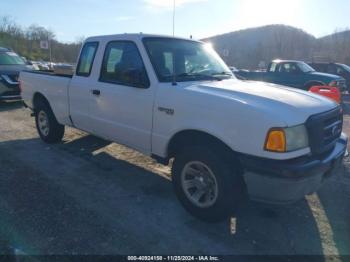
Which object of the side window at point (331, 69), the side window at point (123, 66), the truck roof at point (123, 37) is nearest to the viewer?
the side window at point (123, 66)

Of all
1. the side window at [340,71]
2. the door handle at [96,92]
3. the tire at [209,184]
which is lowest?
the tire at [209,184]

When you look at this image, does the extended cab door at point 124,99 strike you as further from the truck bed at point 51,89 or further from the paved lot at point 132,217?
the truck bed at point 51,89

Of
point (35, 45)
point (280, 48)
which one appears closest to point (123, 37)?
point (35, 45)

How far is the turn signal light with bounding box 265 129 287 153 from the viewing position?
2.79m

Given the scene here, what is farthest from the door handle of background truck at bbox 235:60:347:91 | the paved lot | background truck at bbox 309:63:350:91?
background truck at bbox 309:63:350:91

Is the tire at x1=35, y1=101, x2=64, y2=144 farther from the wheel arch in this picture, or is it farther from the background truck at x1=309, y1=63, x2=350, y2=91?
the background truck at x1=309, y1=63, x2=350, y2=91

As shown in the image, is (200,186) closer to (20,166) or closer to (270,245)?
(270,245)

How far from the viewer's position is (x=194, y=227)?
3393 millimetres

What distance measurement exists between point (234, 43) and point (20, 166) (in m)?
111

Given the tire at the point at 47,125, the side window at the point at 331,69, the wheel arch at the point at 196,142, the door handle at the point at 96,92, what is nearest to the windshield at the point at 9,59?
the tire at the point at 47,125

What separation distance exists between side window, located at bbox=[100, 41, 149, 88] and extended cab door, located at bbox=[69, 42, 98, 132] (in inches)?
13.6

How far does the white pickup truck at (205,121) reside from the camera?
2867 mm

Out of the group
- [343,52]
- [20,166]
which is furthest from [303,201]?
[343,52]

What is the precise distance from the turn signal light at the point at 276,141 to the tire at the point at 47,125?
4.47m
